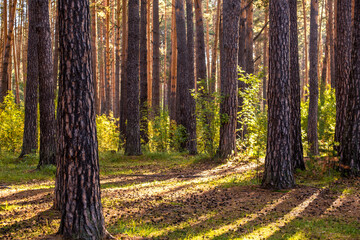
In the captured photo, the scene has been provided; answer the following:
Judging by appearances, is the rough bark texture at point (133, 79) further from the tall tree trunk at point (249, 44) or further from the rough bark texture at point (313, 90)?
the rough bark texture at point (313, 90)

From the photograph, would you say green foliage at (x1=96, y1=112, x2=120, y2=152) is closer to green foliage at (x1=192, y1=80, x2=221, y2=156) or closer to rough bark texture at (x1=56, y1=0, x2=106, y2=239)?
green foliage at (x1=192, y1=80, x2=221, y2=156)

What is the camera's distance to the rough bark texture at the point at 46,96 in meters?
9.77

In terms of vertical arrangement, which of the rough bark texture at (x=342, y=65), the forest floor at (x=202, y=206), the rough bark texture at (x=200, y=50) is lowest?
the forest floor at (x=202, y=206)

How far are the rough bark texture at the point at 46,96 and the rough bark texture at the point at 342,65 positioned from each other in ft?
26.8

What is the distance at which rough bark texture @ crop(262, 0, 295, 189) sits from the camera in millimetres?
7332

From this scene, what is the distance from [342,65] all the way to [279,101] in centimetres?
A: 300

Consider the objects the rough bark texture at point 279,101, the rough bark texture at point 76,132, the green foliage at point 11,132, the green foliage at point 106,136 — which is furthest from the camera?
the green foliage at point 106,136

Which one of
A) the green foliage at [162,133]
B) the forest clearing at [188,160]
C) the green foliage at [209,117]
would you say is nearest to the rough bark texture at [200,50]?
A: the forest clearing at [188,160]

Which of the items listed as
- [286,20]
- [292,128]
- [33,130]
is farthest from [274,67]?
[33,130]

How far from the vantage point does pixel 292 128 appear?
893 cm

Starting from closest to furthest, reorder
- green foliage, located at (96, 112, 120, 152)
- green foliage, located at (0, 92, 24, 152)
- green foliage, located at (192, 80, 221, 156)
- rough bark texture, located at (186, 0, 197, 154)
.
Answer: green foliage, located at (192, 80, 221, 156) → rough bark texture, located at (186, 0, 197, 154) → green foliage, located at (0, 92, 24, 152) → green foliage, located at (96, 112, 120, 152)

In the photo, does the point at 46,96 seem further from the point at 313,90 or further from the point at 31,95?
the point at 313,90

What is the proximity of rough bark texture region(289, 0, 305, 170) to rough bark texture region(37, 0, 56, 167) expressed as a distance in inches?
274

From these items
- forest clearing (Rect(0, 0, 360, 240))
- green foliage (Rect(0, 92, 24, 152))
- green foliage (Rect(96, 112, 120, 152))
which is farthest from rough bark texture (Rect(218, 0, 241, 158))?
green foliage (Rect(0, 92, 24, 152))
